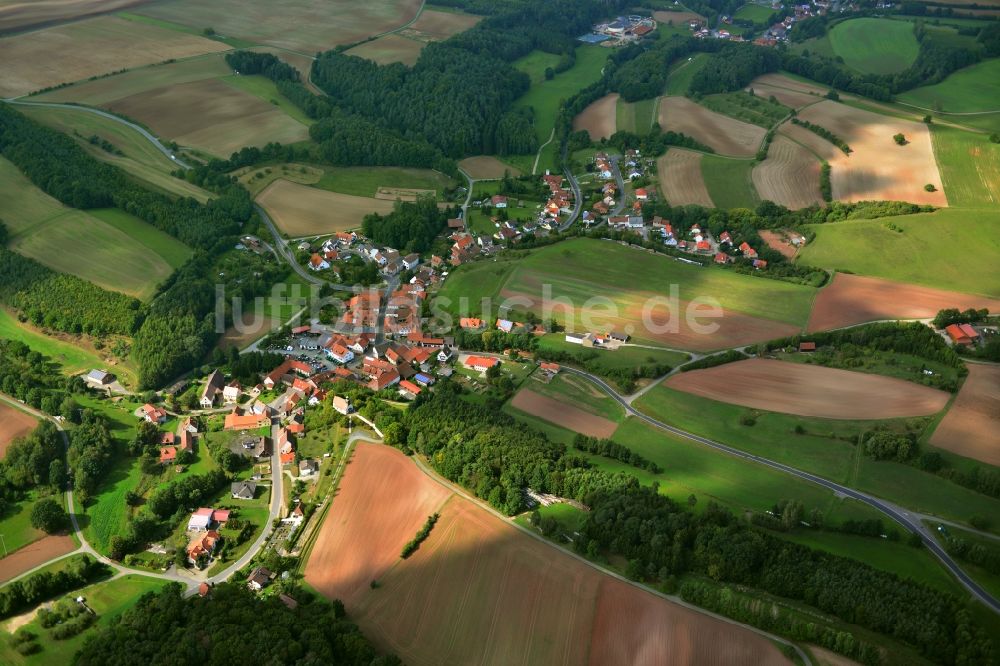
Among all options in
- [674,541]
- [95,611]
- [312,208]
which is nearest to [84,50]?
[312,208]

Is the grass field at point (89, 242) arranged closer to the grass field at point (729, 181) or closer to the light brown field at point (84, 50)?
the light brown field at point (84, 50)

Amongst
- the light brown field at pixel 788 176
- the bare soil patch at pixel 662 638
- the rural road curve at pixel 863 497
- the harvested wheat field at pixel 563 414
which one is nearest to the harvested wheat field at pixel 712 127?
the light brown field at pixel 788 176

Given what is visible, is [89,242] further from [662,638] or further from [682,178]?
[662,638]

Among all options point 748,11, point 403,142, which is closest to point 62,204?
point 403,142

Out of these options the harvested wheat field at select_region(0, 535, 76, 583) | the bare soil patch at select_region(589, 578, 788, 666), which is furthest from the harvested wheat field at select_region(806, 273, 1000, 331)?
the harvested wheat field at select_region(0, 535, 76, 583)

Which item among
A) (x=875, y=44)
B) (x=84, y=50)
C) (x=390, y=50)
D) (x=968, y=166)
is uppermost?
(x=875, y=44)

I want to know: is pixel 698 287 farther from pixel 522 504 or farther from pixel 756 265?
pixel 522 504
